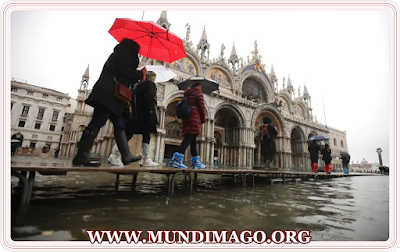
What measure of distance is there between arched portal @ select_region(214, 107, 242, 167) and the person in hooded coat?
53.2ft

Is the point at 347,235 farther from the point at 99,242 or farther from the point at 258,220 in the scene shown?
the point at 99,242

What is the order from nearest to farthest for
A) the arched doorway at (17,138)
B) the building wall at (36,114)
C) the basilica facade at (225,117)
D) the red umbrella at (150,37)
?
the red umbrella at (150,37)
the arched doorway at (17,138)
the basilica facade at (225,117)
the building wall at (36,114)

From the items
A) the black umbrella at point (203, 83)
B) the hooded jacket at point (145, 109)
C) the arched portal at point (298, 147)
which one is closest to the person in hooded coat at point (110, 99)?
the hooded jacket at point (145, 109)

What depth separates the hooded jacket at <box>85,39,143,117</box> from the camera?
2.65 m

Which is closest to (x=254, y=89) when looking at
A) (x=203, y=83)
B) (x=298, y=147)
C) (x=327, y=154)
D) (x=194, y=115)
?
(x=298, y=147)

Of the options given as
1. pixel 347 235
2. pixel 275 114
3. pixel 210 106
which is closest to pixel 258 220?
pixel 347 235

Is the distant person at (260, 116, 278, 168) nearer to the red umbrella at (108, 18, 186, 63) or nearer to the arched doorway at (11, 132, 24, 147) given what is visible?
the red umbrella at (108, 18, 186, 63)

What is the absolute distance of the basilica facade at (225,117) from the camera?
49.7ft

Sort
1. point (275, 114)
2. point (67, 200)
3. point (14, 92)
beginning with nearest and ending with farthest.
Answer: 1. point (67, 200)
2. point (275, 114)
3. point (14, 92)

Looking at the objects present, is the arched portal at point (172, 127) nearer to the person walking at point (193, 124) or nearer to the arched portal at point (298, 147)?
the person walking at point (193, 124)

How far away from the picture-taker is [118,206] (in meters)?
2.05

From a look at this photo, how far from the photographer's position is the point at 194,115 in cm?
420

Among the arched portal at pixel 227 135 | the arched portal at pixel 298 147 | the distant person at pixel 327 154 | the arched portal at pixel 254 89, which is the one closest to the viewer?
the distant person at pixel 327 154

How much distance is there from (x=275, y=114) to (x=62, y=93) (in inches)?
1354
